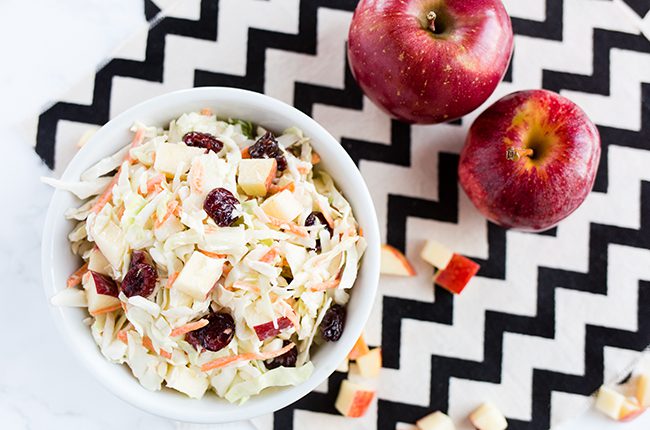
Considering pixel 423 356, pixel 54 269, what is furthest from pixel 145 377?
pixel 423 356

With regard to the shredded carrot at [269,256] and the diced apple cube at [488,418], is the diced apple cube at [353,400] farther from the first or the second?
the shredded carrot at [269,256]

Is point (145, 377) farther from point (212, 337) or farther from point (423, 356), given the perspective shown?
point (423, 356)

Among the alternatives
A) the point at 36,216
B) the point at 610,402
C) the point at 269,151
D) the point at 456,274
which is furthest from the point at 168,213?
the point at 610,402

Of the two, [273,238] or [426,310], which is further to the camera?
[426,310]

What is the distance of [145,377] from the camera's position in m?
1.13

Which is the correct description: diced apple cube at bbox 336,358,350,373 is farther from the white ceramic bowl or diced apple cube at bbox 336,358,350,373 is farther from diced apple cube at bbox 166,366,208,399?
diced apple cube at bbox 166,366,208,399

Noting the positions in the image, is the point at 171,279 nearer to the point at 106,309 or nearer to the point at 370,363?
the point at 106,309

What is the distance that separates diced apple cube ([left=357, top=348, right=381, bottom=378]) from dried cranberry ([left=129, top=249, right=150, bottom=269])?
450mm

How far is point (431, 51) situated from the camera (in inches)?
46.7

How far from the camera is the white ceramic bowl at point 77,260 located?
3.68 ft

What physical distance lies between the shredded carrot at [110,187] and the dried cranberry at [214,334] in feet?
0.74

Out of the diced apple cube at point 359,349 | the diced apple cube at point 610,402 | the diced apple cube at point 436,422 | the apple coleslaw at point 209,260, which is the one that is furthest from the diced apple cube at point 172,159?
the diced apple cube at point 610,402

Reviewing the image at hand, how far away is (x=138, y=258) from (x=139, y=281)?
0.03 m

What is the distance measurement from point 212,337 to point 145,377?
140 mm
